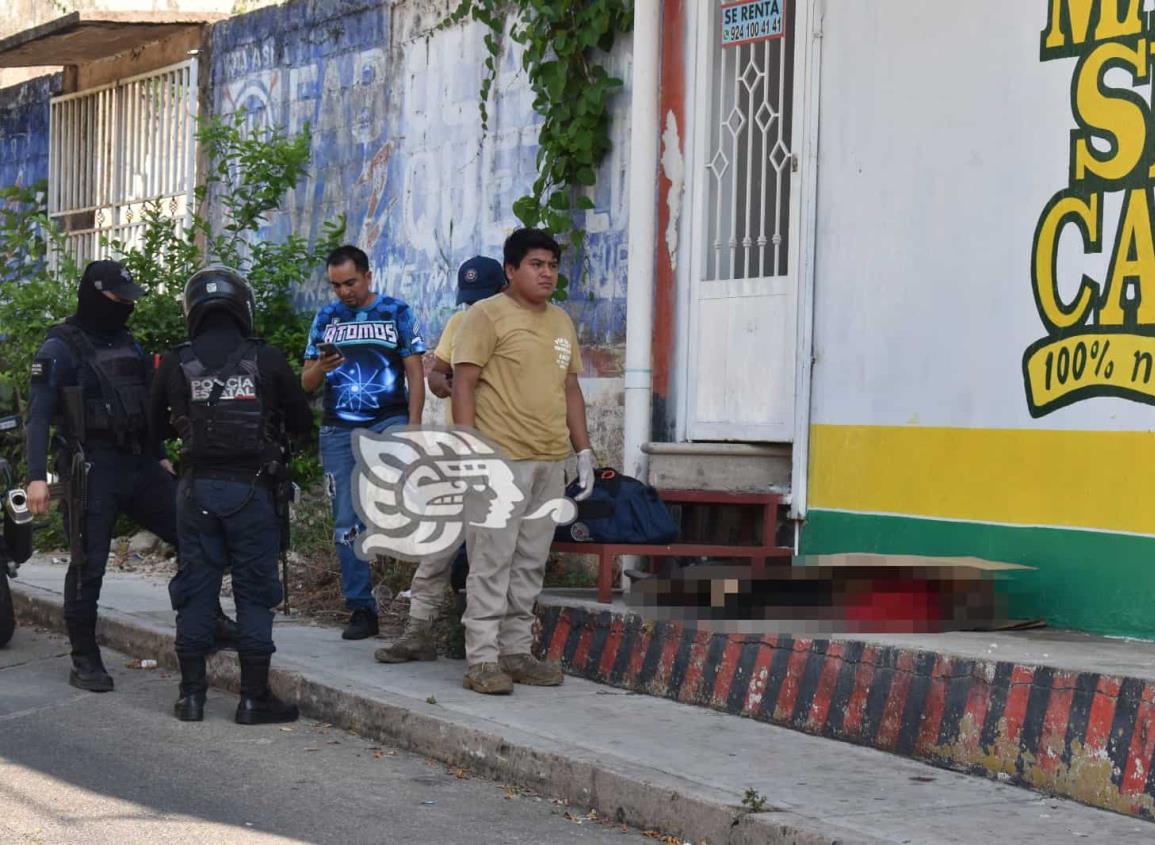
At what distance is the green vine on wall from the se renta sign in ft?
2.14

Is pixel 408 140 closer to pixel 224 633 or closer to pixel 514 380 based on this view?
pixel 224 633

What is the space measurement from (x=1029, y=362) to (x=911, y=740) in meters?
1.80

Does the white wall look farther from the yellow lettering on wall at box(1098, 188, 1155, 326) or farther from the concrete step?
the concrete step

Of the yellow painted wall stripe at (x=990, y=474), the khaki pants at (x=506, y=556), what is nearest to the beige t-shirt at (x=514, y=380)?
→ the khaki pants at (x=506, y=556)

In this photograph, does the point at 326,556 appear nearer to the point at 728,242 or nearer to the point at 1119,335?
the point at 728,242

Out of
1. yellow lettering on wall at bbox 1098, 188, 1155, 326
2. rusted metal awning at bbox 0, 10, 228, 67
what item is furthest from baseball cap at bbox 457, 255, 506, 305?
rusted metal awning at bbox 0, 10, 228, 67

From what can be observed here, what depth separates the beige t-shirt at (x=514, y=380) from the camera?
7266 millimetres

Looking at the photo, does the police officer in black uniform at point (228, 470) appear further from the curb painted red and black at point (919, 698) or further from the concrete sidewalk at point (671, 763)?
the curb painted red and black at point (919, 698)

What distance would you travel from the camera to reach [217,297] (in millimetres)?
7090

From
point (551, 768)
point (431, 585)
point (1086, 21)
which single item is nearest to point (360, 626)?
point (431, 585)

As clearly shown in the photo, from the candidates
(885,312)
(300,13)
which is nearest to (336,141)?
(300,13)

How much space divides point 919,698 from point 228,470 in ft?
9.49

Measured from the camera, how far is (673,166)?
9.08 m

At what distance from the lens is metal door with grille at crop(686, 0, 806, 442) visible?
337 inches
